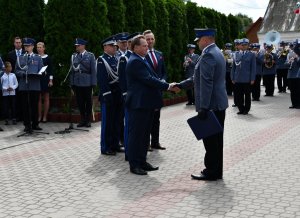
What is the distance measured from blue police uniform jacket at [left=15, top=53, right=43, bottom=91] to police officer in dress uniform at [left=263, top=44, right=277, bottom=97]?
33.0 ft

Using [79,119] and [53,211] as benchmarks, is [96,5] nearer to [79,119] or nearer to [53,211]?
[79,119]

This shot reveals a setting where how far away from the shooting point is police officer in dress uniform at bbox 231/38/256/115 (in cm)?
1359

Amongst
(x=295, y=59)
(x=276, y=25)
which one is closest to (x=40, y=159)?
(x=295, y=59)

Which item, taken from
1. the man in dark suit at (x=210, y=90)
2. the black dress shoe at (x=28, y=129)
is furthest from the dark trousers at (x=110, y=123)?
the black dress shoe at (x=28, y=129)

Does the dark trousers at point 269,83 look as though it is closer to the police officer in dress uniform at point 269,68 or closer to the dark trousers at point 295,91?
the police officer in dress uniform at point 269,68

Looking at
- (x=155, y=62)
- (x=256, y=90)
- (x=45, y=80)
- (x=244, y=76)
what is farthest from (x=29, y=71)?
(x=256, y=90)

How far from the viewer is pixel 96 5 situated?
13.2 metres

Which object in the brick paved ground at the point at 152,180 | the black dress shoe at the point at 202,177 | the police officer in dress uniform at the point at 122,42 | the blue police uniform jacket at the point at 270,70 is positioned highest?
the police officer in dress uniform at the point at 122,42

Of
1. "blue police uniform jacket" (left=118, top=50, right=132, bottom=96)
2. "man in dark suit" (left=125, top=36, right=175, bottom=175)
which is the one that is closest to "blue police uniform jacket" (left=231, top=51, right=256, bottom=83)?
"blue police uniform jacket" (left=118, top=50, right=132, bottom=96)

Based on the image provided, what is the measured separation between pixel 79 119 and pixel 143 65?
5.61 meters

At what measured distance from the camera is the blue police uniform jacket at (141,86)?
6789 mm

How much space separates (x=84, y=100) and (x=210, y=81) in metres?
5.69

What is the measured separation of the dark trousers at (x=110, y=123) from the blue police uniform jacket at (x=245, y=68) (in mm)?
6024

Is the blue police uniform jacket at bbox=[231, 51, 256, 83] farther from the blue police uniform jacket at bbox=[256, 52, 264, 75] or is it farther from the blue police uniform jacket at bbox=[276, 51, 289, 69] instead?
the blue police uniform jacket at bbox=[276, 51, 289, 69]
